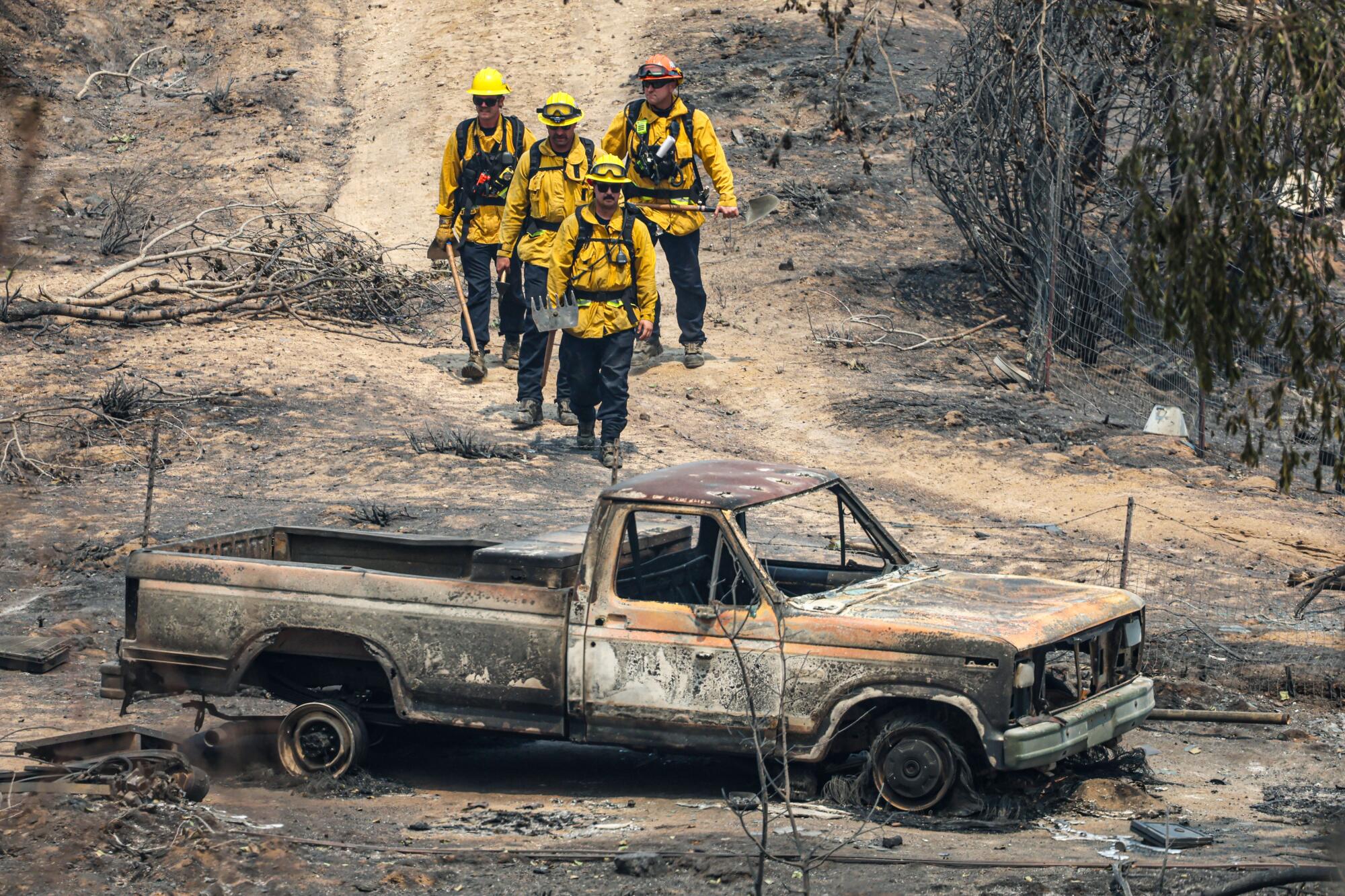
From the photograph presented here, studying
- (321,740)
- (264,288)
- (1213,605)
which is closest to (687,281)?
(264,288)

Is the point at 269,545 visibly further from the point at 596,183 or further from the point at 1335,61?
the point at 1335,61

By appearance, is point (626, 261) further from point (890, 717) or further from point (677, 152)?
point (890, 717)

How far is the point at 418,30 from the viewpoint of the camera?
26.6 meters

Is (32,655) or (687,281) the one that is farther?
(687,281)

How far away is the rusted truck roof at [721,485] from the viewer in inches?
258

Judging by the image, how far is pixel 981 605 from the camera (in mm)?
6402

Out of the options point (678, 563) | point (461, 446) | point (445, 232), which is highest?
point (445, 232)

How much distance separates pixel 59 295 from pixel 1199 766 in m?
12.2

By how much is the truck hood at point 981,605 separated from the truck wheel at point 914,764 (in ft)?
1.41

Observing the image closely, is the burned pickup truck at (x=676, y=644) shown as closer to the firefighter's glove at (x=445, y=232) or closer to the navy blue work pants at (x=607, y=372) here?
the navy blue work pants at (x=607, y=372)

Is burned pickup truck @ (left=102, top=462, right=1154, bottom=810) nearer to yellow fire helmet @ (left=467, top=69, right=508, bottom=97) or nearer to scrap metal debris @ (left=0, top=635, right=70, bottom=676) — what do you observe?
scrap metal debris @ (left=0, top=635, right=70, bottom=676)

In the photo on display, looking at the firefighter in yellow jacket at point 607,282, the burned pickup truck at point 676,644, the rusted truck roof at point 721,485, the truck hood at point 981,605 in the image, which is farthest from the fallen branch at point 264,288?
the truck hood at point 981,605

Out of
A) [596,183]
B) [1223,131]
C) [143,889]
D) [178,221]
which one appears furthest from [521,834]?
[178,221]

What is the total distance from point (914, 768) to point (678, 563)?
1.47 meters
